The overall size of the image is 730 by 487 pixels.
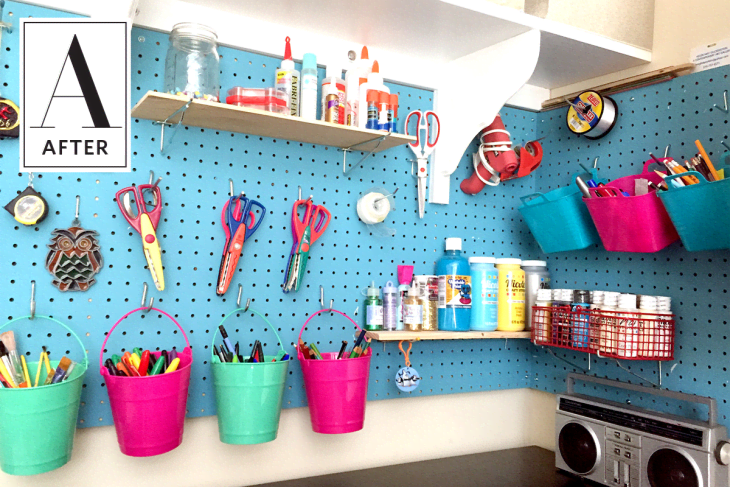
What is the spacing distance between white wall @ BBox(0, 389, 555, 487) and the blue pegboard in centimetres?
6

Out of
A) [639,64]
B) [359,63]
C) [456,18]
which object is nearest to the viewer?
[456,18]

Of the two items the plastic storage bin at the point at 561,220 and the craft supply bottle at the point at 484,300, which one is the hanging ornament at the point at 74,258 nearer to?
the craft supply bottle at the point at 484,300

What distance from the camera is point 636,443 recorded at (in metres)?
1.38

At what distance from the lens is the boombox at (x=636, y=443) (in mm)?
1260

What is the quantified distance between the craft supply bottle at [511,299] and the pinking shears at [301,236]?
1.84 ft

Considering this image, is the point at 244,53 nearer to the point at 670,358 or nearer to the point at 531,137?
the point at 531,137

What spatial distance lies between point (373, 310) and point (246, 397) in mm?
424

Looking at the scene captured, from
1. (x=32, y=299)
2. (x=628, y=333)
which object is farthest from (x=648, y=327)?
(x=32, y=299)

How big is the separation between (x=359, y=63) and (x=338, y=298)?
0.63m

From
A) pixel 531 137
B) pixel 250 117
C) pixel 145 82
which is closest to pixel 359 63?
pixel 250 117

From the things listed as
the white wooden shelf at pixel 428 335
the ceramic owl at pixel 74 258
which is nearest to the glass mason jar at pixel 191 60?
the ceramic owl at pixel 74 258

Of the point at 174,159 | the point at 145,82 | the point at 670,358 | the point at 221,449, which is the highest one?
the point at 145,82

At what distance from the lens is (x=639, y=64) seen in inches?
64.1

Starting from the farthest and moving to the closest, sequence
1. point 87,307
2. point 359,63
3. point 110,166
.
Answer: point 359,63
point 87,307
point 110,166
